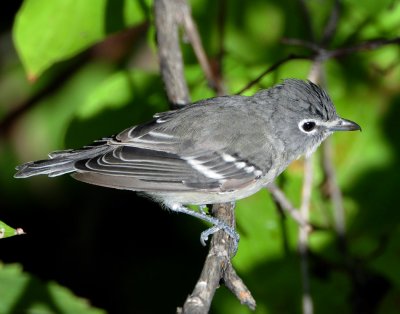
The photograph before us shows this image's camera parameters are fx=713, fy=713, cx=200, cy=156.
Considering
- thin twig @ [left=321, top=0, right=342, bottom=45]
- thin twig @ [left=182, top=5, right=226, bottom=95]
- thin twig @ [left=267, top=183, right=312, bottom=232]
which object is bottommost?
thin twig @ [left=267, top=183, right=312, bottom=232]

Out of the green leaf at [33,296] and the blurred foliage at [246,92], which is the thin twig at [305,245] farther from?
the green leaf at [33,296]

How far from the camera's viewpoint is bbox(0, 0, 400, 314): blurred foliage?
12.8ft

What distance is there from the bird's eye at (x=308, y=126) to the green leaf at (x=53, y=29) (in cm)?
132

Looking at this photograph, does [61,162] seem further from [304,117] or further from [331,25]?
[331,25]

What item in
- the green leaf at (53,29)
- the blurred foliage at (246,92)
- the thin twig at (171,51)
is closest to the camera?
the green leaf at (53,29)

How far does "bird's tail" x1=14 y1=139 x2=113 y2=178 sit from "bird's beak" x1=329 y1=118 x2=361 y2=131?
4.36 ft

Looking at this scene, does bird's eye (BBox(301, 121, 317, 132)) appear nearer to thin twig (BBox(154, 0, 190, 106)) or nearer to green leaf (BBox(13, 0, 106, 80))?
thin twig (BBox(154, 0, 190, 106))

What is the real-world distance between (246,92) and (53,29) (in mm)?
1380

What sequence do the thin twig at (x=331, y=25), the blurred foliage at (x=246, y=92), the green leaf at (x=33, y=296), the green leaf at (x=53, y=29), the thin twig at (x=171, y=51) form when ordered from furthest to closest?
the thin twig at (x=331, y=25)
the thin twig at (x=171, y=51)
the blurred foliage at (x=246, y=92)
the green leaf at (x=53, y=29)
the green leaf at (x=33, y=296)

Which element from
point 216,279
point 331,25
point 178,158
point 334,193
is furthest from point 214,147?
point 216,279

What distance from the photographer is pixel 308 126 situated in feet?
14.3

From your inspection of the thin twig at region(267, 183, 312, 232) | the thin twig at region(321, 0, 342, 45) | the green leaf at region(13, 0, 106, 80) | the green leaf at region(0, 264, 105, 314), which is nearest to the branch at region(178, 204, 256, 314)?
the thin twig at region(267, 183, 312, 232)

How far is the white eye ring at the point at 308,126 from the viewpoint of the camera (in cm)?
431

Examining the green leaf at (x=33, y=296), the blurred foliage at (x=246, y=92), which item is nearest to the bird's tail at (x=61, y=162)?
the blurred foliage at (x=246, y=92)
